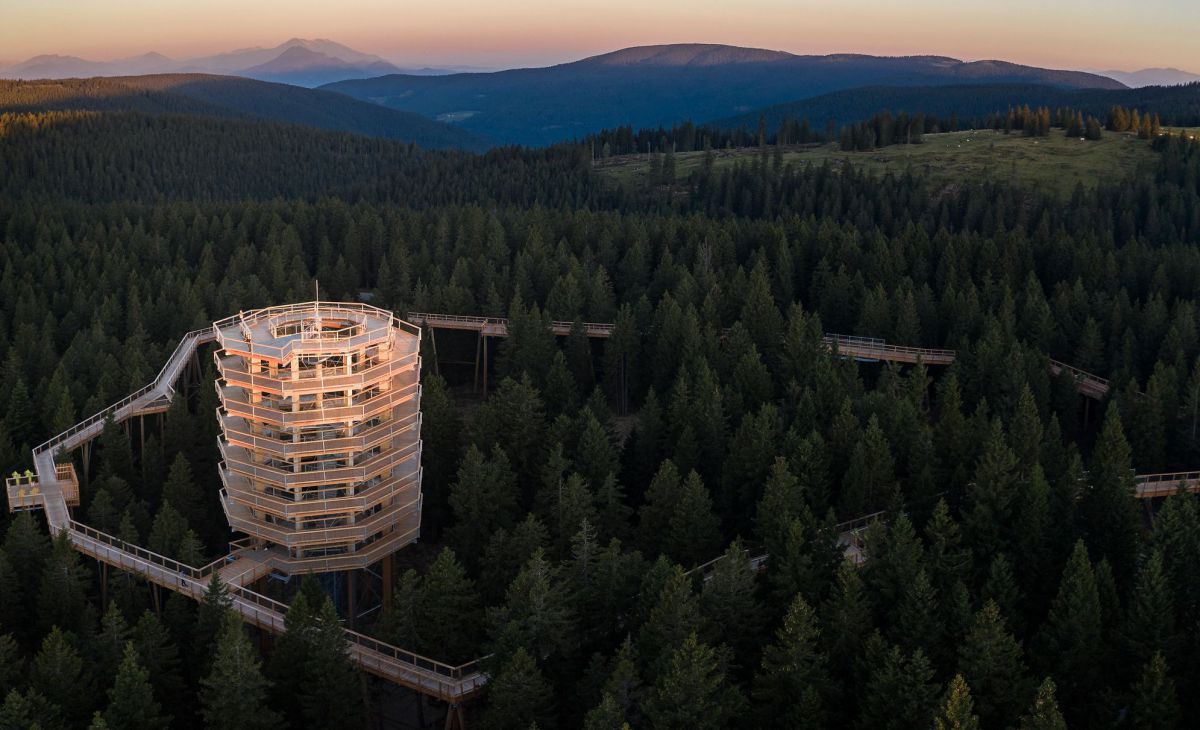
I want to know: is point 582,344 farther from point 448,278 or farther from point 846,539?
point 846,539

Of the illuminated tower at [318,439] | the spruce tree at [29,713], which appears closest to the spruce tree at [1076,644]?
the illuminated tower at [318,439]

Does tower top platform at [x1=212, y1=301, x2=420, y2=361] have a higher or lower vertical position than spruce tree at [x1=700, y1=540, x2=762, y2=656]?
higher

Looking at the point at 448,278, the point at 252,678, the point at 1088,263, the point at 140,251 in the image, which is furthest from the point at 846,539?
the point at 140,251

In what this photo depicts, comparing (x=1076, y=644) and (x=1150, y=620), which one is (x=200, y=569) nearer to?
(x=1076, y=644)

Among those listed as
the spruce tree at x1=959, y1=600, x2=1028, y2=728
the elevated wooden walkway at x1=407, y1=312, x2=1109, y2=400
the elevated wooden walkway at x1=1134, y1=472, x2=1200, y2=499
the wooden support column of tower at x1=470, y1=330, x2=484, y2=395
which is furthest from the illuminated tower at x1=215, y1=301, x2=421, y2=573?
the elevated wooden walkway at x1=1134, y1=472, x2=1200, y2=499

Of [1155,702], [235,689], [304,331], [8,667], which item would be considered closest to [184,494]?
[304,331]

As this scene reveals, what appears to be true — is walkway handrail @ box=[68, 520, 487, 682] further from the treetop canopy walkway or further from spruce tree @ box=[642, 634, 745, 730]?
spruce tree @ box=[642, 634, 745, 730]
